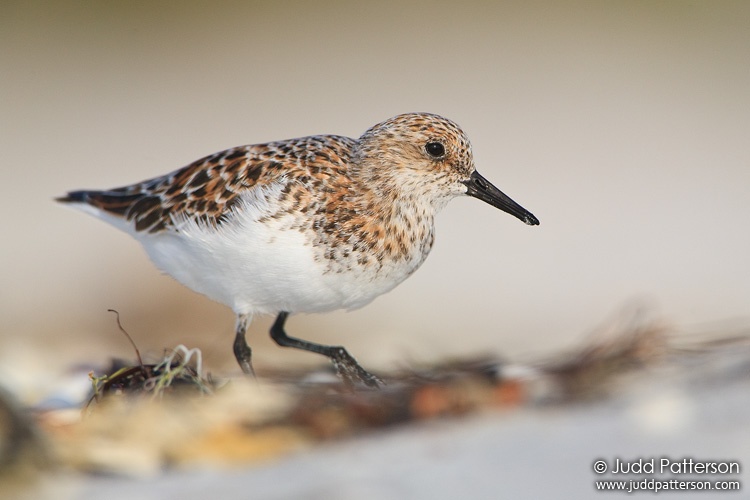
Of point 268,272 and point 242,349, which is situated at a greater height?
point 268,272

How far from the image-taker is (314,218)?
126 inches

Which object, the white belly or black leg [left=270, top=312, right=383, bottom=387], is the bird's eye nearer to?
the white belly

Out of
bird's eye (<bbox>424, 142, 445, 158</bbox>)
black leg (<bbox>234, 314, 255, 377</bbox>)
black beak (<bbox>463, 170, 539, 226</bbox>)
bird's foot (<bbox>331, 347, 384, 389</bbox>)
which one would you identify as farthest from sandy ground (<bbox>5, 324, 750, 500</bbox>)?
bird's eye (<bbox>424, 142, 445, 158</bbox>)

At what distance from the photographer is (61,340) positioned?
4551 mm

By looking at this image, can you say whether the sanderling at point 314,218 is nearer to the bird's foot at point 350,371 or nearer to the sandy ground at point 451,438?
→ the bird's foot at point 350,371

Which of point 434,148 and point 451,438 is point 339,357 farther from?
point 451,438

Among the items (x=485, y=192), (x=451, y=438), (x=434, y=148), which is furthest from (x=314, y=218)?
(x=451, y=438)

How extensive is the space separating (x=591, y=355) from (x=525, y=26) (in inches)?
217

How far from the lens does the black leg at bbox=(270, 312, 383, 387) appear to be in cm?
332

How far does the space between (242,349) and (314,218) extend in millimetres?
→ 560

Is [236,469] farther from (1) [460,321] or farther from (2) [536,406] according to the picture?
(1) [460,321]

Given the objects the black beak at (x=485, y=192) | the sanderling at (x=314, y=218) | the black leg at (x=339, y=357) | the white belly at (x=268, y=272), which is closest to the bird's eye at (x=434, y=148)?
the sanderling at (x=314, y=218)

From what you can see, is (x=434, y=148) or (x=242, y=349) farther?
(x=242, y=349)

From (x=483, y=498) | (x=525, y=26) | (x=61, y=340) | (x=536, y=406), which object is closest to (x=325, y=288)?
(x=536, y=406)
